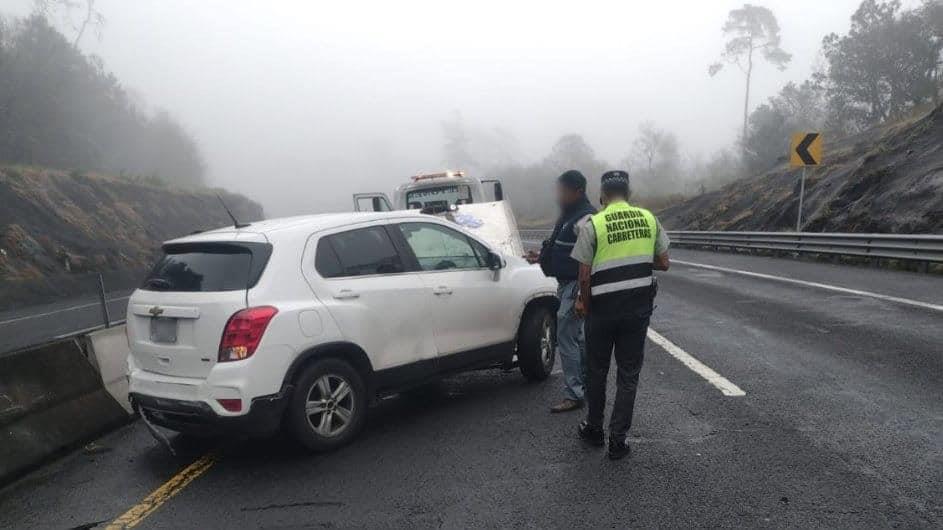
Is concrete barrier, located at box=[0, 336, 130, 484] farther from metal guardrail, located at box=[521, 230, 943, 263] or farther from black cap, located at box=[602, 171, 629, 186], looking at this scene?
metal guardrail, located at box=[521, 230, 943, 263]

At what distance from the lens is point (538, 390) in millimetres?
6398

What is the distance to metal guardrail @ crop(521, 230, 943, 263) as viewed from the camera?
13.6m

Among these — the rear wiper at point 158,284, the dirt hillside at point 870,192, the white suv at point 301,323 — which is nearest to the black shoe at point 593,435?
the white suv at point 301,323

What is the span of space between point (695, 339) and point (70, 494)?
658 centimetres

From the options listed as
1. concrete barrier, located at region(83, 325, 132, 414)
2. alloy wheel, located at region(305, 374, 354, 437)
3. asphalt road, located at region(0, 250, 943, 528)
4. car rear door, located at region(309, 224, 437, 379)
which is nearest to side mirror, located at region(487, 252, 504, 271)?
car rear door, located at region(309, 224, 437, 379)

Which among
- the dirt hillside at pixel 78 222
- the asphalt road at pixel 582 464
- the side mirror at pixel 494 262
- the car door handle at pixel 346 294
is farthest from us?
the dirt hillside at pixel 78 222

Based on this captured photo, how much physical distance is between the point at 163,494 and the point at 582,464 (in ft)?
8.97

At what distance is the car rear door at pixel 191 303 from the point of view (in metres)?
4.54

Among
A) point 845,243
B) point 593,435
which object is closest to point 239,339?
point 593,435

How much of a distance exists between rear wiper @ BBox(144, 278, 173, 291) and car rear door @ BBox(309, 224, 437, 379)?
1.06 m

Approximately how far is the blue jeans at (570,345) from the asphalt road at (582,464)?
264mm

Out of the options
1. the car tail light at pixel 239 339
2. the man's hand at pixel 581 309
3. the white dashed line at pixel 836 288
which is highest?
the car tail light at pixel 239 339

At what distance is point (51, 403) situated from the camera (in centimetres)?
552

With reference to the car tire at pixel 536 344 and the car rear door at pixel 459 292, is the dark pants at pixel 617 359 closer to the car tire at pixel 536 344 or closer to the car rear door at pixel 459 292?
the car rear door at pixel 459 292
